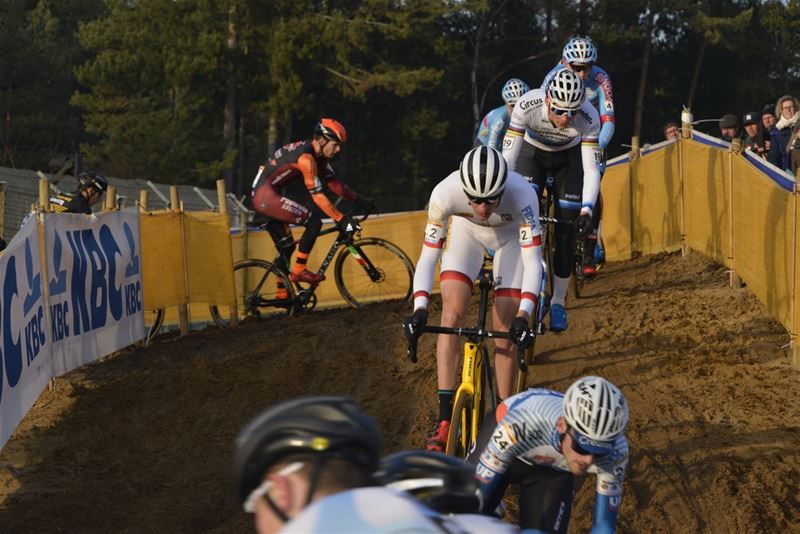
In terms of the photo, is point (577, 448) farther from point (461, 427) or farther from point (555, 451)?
point (461, 427)

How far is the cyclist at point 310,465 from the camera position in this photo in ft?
6.76

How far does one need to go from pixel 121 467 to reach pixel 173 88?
35049 mm

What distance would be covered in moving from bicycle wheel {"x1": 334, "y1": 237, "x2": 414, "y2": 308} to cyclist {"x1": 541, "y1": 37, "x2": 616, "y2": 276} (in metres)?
2.11

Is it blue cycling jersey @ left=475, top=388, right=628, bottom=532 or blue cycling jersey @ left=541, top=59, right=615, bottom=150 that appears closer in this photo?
blue cycling jersey @ left=475, top=388, right=628, bottom=532

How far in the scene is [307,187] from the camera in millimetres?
13039

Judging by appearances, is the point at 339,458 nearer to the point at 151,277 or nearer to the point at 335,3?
the point at 151,277

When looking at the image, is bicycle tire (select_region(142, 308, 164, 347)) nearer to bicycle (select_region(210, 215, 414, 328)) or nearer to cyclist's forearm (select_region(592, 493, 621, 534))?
bicycle (select_region(210, 215, 414, 328))

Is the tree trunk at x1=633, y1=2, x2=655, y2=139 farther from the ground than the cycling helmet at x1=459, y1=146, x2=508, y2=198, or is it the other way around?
the tree trunk at x1=633, y1=2, x2=655, y2=139

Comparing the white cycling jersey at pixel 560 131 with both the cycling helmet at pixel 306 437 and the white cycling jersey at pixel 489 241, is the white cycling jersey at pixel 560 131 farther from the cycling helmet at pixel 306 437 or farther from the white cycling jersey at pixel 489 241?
the cycling helmet at pixel 306 437

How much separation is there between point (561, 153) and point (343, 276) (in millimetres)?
4296

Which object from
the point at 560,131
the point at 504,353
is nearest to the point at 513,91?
the point at 560,131

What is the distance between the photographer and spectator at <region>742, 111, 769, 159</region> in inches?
595

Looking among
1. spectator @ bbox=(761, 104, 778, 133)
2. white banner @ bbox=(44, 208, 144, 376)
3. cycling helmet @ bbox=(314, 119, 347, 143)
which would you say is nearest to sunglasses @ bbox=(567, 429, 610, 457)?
white banner @ bbox=(44, 208, 144, 376)

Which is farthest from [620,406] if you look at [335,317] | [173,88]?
[173,88]
